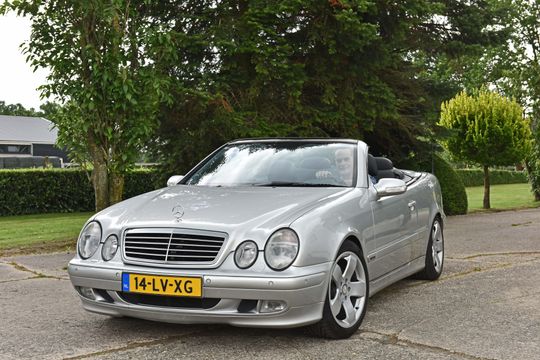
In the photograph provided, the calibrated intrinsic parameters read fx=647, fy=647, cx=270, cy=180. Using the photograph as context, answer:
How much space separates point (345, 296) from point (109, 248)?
1710mm

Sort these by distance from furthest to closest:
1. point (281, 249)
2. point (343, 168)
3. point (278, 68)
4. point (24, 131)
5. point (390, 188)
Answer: point (24, 131) → point (278, 68) → point (343, 168) → point (390, 188) → point (281, 249)

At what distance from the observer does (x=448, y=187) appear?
17.0 m

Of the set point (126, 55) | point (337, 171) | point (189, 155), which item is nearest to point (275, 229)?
point (337, 171)

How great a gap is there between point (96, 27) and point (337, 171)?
587 centimetres

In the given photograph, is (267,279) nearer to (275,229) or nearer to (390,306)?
(275,229)

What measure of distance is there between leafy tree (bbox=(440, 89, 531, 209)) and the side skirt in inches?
478

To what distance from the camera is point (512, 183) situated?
4709 cm

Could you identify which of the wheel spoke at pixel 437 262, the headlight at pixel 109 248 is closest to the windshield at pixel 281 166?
the headlight at pixel 109 248

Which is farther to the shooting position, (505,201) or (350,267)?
(505,201)

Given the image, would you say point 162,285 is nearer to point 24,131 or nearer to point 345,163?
point 345,163

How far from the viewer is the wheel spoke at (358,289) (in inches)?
187

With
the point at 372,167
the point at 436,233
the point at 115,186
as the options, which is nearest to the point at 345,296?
the point at 372,167

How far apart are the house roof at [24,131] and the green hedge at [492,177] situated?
29271mm

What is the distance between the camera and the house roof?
47800 millimetres
